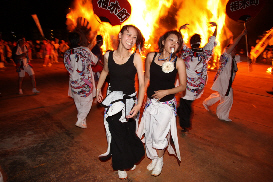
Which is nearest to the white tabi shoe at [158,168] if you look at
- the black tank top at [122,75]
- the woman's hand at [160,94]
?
the woman's hand at [160,94]

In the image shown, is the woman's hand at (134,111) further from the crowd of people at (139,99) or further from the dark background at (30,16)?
the dark background at (30,16)

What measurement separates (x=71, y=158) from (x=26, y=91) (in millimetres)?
5038

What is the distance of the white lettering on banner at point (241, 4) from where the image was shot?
4017 mm

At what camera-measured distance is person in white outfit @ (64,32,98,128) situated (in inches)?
141

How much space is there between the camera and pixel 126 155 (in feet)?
7.83

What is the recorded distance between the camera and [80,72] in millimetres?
3662

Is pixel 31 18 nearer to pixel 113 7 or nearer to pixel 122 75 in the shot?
pixel 113 7

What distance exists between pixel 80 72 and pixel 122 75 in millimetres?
1676

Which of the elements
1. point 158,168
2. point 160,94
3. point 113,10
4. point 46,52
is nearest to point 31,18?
point 46,52

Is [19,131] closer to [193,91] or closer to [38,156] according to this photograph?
[38,156]

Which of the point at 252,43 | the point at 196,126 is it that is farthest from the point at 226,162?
the point at 252,43

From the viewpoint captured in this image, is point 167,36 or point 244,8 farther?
point 244,8

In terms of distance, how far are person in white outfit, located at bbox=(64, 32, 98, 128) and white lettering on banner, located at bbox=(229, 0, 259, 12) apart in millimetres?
3621

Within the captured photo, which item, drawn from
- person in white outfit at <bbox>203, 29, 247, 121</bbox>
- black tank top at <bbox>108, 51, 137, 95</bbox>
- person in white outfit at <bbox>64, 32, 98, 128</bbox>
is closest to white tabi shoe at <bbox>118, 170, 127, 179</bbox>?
black tank top at <bbox>108, 51, 137, 95</bbox>
